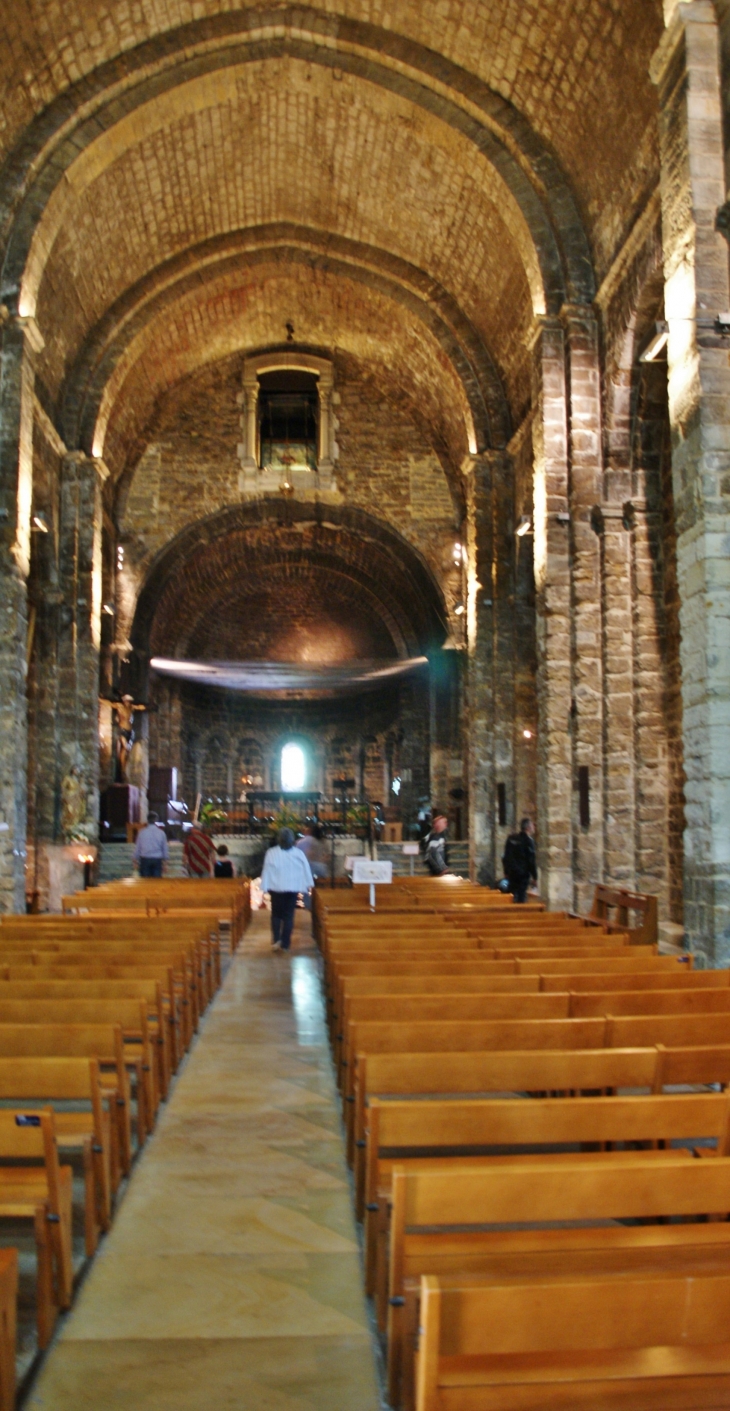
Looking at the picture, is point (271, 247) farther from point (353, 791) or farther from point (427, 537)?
point (353, 791)

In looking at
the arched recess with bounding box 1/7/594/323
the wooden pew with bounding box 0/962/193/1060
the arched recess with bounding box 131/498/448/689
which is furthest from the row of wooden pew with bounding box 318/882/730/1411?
the arched recess with bounding box 131/498/448/689

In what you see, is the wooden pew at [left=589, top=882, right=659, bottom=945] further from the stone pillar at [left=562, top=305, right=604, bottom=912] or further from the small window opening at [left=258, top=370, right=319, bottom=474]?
Answer: the small window opening at [left=258, top=370, right=319, bottom=474]

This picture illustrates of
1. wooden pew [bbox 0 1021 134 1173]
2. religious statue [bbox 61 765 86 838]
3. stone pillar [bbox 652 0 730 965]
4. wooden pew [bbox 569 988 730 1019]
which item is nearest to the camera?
wooden pew [bbox 0 1021 134 1173]

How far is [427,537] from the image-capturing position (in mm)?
24719

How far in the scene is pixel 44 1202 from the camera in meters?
3.02

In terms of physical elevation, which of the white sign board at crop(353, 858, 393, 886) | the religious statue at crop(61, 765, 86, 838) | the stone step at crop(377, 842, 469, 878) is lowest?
the stone step at crop(377, 842, 469, 878)

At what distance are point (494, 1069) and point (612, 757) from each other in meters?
9.86

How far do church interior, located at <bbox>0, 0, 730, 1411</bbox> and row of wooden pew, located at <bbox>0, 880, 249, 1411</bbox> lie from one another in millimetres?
26

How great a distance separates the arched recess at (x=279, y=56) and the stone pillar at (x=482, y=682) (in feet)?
17.0

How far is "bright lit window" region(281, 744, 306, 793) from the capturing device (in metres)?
35.6

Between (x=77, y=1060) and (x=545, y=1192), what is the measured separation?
5.94ft

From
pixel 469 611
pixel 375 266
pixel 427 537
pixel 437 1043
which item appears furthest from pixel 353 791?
pixel 437 1043

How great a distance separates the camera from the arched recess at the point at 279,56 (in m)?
13.9

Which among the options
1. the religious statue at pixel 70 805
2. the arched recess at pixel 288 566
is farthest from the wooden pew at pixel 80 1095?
the arched recess at pixel 288 566
